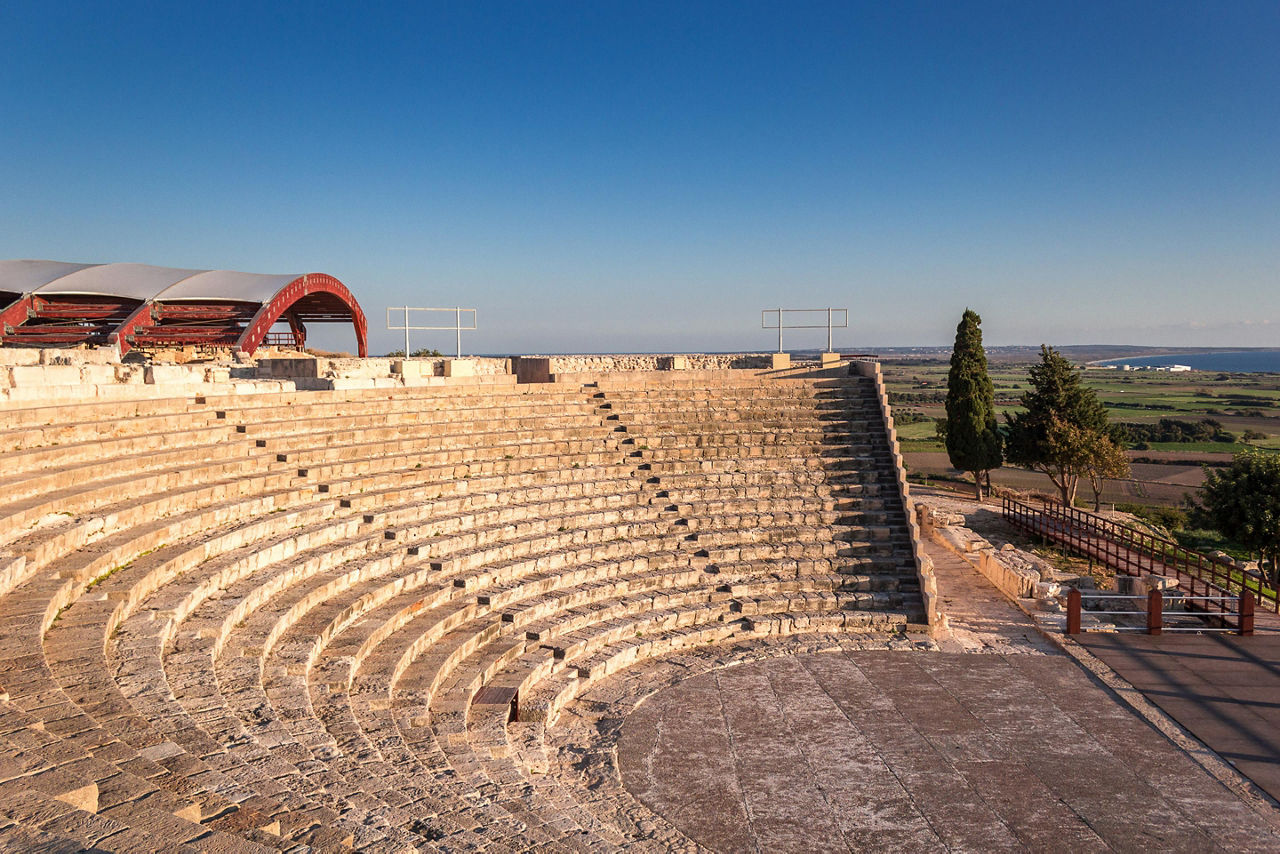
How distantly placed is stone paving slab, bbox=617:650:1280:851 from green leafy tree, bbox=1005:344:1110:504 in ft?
65.9

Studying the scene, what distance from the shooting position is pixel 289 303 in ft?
111

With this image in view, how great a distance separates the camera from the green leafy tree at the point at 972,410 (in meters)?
29.2

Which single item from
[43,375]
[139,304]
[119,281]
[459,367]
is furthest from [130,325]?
[43,375]

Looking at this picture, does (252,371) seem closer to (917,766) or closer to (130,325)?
(917,766)

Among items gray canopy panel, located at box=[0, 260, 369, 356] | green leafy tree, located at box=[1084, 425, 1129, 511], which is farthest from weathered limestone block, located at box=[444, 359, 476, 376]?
green leafy tree, located at box=[1084, 425, 1129, 511]

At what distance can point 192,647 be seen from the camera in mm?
6676

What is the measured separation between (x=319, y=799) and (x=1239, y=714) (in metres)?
9.83

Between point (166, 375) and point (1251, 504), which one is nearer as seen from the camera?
point (166, 375)

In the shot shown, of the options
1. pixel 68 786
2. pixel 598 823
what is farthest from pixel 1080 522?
pixel 68 786

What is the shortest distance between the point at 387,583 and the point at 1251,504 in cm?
2026

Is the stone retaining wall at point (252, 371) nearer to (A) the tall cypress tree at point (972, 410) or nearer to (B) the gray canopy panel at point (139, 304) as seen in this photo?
(B) the gray canopy panel at point (139, 304)

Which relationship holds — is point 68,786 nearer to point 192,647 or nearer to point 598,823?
point 192,647

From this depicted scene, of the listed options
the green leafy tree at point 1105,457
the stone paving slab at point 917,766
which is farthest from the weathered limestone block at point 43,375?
the green leafy tree at point 1105,457

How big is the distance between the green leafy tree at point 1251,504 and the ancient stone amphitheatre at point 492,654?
1022cm
